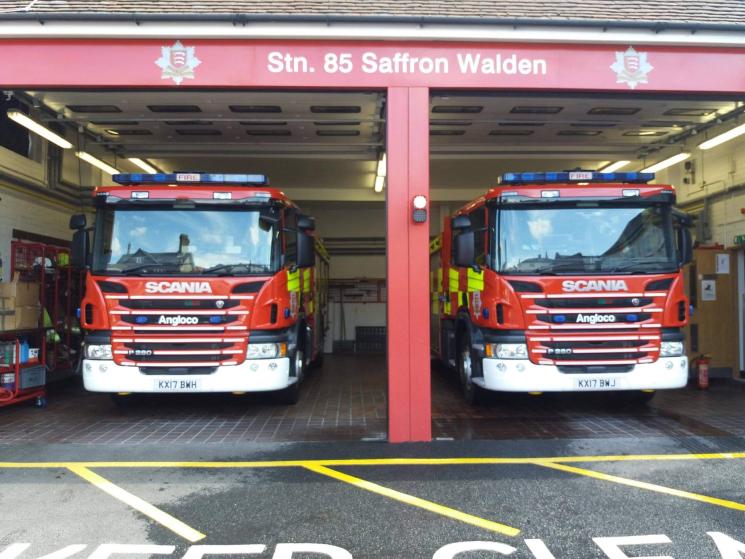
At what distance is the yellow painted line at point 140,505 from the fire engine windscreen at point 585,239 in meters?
4.31

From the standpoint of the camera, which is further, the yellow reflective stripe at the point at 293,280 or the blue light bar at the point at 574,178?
the yellow reflective stripe at the point at 293,280

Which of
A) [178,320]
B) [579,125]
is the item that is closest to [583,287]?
[579,125]

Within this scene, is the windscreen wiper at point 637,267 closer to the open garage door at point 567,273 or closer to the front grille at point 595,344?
the open garage door at point 567,273

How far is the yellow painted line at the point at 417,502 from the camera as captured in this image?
3914 mm

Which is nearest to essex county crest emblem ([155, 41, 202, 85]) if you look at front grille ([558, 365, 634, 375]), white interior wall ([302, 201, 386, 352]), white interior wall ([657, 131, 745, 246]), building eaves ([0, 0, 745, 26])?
building eaves ([0, 0, 745, 26])

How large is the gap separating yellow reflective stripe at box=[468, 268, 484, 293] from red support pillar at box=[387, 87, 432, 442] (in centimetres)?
118

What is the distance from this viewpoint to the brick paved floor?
20.9 ft

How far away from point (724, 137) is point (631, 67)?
12.1ft

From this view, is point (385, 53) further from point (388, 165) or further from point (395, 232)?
point (395, 232)

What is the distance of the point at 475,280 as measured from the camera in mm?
7129

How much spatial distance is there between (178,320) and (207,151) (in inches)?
199

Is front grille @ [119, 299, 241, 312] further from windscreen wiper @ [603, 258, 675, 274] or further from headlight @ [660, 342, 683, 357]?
headlight @ [660, 342, 683, 357]

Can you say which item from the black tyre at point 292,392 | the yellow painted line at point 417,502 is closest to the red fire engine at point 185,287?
the black tyre at point 292,392

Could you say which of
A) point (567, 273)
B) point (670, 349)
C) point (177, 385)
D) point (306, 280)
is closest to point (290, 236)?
point (306, 280)
